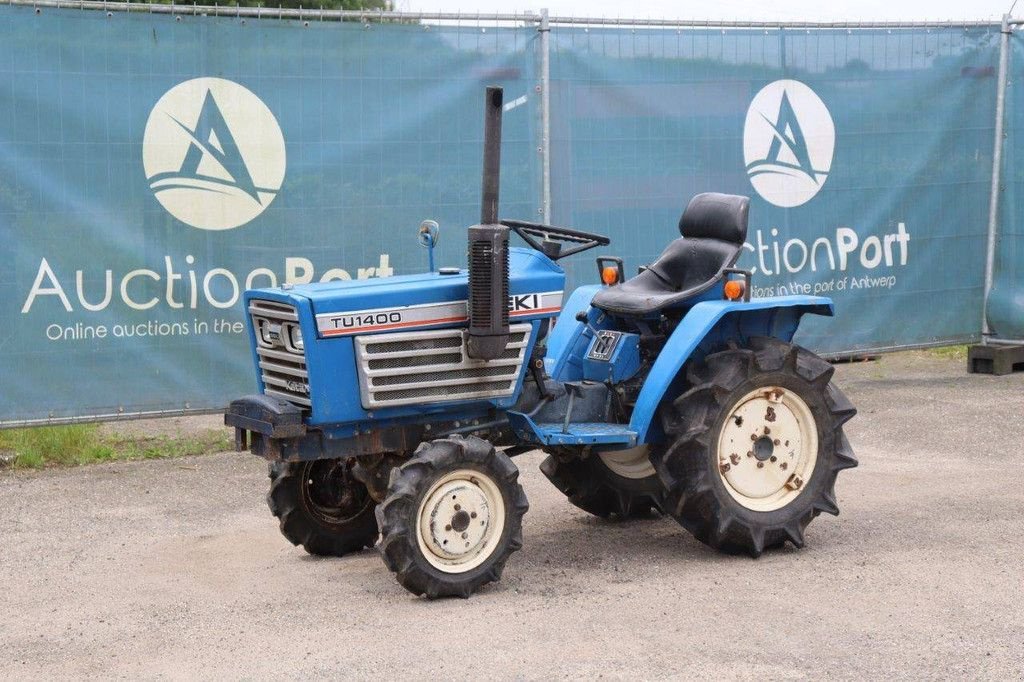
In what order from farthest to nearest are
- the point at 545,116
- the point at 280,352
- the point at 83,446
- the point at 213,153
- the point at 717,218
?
the point at 545,116 → the point at 83,446 → the point at 213,153 → the point at 717,218 → the point at 280,352

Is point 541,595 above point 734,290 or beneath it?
beneath

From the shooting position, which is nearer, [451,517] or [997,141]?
[451,517]

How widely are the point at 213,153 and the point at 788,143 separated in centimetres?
411

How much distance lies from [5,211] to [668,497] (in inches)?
171

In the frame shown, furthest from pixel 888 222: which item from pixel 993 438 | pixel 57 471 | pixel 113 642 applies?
pixel 113 642

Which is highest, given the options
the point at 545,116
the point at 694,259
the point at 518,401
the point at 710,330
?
the point at 545,116

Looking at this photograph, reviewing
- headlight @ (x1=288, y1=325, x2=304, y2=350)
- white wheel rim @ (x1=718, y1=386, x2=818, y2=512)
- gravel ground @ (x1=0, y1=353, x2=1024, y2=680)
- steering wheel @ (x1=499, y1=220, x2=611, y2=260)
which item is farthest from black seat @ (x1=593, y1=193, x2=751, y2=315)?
headlight @ (x1=288, y1=325, x2=304, y2=350)

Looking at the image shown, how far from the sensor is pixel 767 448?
6633 mm

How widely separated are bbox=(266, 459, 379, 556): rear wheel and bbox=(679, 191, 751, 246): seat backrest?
2.02 m

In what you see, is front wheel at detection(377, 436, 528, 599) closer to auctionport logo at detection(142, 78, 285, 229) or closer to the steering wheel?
the steering wheel

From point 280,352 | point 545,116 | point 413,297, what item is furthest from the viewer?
point 545,116

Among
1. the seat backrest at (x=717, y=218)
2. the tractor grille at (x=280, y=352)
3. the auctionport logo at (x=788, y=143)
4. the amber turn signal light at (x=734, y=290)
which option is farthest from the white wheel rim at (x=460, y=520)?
the auctionport logo at (x=788, y=143)

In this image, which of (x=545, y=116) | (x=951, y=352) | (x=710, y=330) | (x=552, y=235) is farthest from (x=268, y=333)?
(x=951, y=352)

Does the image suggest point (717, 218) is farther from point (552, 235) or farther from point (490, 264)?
point (490, 264)
